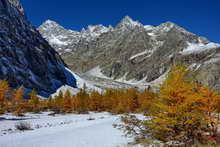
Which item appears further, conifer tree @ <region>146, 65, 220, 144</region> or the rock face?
the rock face

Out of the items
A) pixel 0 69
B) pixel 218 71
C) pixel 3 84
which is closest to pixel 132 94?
pixel 3 84

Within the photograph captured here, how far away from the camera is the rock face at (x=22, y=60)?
348ft

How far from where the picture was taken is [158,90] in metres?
13.9

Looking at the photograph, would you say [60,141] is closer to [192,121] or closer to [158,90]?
[158,90]

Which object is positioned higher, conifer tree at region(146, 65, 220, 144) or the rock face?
the rock face

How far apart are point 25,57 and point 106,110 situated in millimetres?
77500

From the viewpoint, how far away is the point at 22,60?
123 m

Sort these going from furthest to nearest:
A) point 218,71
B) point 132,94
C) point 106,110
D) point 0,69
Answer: point 218,71
point 0,69
point 106,110
point 132,94

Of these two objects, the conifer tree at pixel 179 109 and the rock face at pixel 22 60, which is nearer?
the conifer tree at pixel 179 109

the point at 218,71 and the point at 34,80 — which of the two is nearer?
the point at 34,80

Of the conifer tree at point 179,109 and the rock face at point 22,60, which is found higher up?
the rock face at point 22,60

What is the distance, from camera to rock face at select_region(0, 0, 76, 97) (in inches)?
4176

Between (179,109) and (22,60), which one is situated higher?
(22,60)

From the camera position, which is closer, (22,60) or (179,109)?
(179,109)
